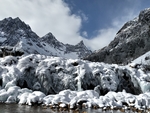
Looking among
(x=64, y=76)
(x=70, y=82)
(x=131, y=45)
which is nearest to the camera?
(x=70, y=82)

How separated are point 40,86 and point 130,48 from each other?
10037 cm

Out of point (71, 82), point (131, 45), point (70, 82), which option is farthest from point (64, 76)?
point (131, 45)

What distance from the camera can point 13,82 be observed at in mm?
39719

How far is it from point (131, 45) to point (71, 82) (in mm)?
96496

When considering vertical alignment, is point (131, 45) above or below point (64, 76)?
above

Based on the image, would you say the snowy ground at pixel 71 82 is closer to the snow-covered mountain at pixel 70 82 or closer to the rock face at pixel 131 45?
the snow-covered mountain at pixel 70 82

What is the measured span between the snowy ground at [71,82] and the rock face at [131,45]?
7335 centimetres

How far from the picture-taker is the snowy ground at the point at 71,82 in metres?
34.5

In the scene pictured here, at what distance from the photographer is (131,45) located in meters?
133

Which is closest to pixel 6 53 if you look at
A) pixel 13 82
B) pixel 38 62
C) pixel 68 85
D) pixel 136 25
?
pixel 38 62

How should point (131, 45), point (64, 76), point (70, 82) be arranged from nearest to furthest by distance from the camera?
point (70, 82), point (64, 76), point (131, 45)

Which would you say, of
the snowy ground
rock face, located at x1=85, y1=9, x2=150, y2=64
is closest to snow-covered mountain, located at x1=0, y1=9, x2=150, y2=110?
the snowy ground

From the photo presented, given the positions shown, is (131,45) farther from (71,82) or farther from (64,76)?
(71,82)

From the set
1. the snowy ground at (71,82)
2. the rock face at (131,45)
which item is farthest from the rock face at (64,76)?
the rock face at (131,45)
